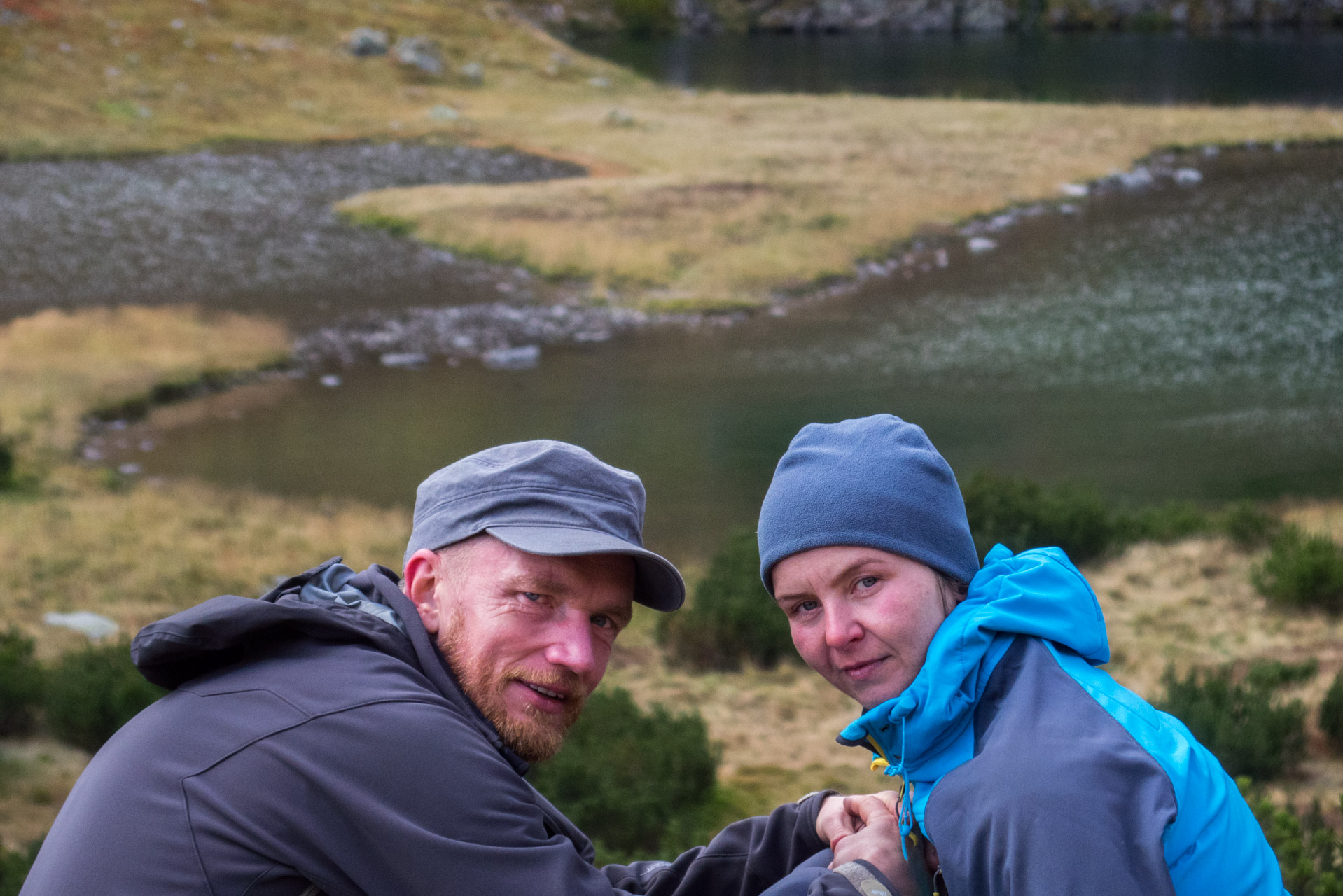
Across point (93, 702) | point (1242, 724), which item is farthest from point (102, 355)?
point (1242, 724)

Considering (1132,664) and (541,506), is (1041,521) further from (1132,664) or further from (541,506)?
(541,506)

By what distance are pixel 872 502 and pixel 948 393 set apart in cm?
1478

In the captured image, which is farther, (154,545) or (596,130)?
(596,130)

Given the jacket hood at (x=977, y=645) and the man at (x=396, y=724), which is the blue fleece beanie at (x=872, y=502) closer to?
the jacket hood at (x=977, y=645)

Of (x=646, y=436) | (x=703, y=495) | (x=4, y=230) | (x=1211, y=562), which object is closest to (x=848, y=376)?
(x=646, y=436)

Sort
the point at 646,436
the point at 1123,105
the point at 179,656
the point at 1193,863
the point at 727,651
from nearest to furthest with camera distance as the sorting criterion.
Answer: the point at 1193,863 → the point at 179,656 → the point at 727,651 → the point at 646,436 → the point at 1123,105

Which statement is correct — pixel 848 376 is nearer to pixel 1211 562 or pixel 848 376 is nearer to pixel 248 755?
pixel 1211 562

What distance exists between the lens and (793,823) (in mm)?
2768

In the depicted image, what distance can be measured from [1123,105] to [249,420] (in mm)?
35939

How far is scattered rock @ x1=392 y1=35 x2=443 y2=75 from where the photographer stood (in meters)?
47.9

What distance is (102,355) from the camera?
18906 mm

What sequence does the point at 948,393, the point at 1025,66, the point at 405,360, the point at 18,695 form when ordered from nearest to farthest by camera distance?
the point at 18,695 < the point at 948,393 < the point at 405,360 < the point at 1025,66

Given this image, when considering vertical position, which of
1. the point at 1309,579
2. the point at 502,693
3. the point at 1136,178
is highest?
the point at 502,693

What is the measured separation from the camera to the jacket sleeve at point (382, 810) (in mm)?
1967
